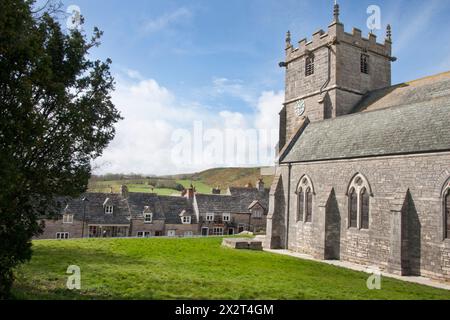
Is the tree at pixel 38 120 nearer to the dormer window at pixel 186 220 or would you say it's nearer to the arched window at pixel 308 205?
the arched window at pixel 308 205

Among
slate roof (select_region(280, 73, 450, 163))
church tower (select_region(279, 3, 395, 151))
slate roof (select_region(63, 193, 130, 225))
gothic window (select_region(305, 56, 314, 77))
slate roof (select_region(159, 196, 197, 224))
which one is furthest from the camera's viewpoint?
slate roof (select_region(159, 196, 197, 224))

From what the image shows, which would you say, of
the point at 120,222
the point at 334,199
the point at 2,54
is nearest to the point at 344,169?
the point at 334,199

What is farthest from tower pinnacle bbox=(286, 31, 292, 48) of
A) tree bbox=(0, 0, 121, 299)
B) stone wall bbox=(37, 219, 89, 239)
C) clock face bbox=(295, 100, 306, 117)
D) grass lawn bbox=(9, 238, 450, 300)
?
Result: stone wall bbox=(37, 219, 89, 239)

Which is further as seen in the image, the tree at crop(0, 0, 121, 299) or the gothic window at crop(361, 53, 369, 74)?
the gothic window at crop(361, 53, 369, 74)

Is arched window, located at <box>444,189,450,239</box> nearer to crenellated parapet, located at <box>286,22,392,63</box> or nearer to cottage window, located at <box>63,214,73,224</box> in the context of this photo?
crenellated parapet, located at <box>286,22,392,63</box>

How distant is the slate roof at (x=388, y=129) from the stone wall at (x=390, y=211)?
2.33 feet

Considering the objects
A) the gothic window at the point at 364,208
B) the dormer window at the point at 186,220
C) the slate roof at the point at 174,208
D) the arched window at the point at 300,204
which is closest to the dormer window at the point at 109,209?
the slate roof at the point at 174,208

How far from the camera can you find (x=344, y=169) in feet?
74.6

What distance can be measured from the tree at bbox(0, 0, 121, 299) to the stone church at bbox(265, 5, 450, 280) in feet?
52.7

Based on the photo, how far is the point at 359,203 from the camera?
70.5 ft

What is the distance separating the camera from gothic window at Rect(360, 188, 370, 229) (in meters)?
21.1

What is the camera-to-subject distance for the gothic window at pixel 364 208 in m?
21.1

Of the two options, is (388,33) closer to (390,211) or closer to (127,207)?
(390,211)
